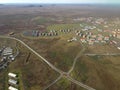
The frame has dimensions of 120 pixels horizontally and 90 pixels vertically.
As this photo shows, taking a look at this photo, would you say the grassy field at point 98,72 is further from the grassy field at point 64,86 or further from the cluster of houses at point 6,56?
the cluster of houses at point 6,56

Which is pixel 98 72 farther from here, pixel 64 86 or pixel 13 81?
pixel 13 81

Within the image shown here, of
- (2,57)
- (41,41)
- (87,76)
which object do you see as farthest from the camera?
(41,41)

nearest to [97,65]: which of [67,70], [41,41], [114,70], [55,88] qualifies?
[114,70]

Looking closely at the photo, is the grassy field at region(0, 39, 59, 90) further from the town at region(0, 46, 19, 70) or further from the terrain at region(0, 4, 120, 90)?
the town at region(0, 46, 19, 70)

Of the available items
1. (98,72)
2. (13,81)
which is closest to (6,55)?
(13,81)

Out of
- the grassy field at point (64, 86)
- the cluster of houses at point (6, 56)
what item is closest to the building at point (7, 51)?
the cluster of houses at point (6, 56)

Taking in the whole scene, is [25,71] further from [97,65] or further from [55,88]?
[97,65]
